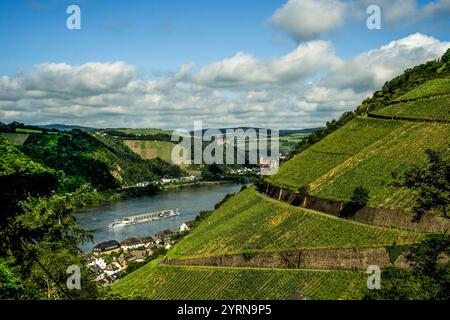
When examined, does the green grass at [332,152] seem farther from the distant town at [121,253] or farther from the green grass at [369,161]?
the distant town at [121,253]

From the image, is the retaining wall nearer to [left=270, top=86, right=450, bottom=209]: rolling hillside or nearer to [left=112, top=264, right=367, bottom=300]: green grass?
[left=270, top=86, right=450, bottom=209]: rolling hillside

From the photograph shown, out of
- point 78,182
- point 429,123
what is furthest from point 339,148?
point 78,182

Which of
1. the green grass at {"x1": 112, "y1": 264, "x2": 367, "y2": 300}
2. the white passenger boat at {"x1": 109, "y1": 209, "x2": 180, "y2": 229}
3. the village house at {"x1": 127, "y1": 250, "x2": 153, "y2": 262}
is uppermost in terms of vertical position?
the green grass at {"x1": 112, "y1": 264, "x2": 367, "y2": 300}

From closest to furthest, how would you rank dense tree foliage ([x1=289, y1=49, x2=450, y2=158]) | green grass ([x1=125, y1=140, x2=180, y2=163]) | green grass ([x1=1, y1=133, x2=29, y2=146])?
dense tree foliage ([x1=289, y1=49, x2=450, y2=158]) → green grass ([x1=1, y1=133, x2=29, y2=146]) → green grass ([x1=125, y1=140, x2=180, y2=163])

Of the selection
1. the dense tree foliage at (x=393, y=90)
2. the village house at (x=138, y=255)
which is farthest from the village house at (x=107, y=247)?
the dense tree foliage at (x=393, y=90)

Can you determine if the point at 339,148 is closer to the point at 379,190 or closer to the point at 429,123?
the point at 429,123

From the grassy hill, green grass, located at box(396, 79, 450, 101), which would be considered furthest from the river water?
the grassy hill
